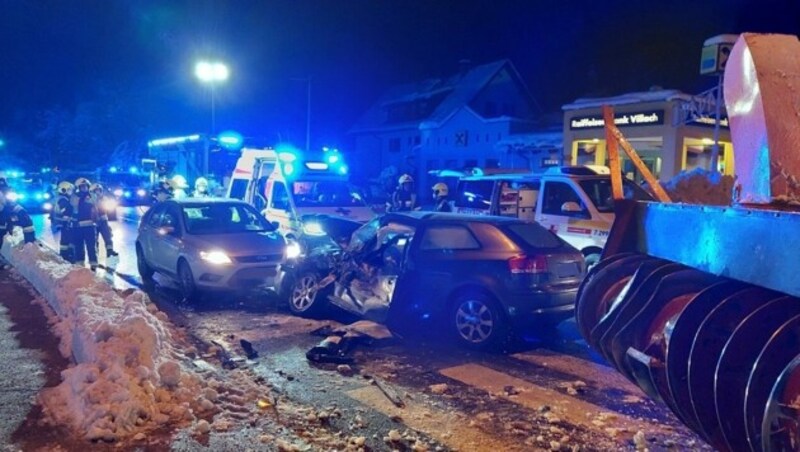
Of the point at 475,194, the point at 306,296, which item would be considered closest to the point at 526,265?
the point at 306,296

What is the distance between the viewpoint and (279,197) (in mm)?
12664

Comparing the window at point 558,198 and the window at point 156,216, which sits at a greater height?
the window at point 558,198

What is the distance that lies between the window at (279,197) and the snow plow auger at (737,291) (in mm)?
8534

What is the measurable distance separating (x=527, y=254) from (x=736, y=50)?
314 cm

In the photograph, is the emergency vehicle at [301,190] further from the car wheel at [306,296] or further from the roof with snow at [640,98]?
the roof with snow at [640,98]

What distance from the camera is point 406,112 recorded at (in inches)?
1563

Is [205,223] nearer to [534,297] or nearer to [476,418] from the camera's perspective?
[534,297]

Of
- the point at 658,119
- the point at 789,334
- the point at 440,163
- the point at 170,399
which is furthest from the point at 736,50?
the point at 440,163

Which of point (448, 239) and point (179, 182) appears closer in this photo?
point (448, 239)

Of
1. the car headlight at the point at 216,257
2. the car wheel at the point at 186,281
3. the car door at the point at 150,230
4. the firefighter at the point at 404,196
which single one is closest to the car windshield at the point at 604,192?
the firefighter at the point at 404,196

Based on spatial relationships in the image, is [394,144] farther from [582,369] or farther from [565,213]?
[582,369]

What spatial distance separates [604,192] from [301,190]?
562 cm

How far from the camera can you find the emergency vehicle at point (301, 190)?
1222cm

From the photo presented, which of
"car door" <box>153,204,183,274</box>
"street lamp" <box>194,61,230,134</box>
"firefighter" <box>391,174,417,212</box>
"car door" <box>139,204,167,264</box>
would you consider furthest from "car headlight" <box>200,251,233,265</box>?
"street lamp" <box>194,61,230,134</box>
